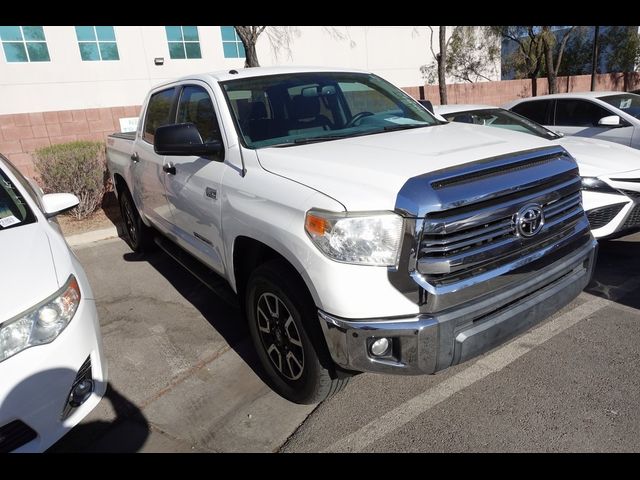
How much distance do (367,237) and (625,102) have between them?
7335mm

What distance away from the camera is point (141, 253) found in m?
5.81

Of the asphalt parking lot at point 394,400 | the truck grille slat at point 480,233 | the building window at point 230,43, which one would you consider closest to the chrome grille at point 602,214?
the asphalt parking lot at point 394,400

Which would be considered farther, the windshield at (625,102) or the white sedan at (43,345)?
the windshield at (625,102)

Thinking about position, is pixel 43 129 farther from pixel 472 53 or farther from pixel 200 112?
pixel 472 53

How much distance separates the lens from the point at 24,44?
1402 cm

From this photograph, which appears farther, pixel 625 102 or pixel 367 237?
pixel 625 102

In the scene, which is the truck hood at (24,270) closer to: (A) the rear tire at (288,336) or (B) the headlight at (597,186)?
(A) the rear tire at (288,336)

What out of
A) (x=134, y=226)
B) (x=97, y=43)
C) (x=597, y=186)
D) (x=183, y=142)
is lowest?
(x=134, y=226)

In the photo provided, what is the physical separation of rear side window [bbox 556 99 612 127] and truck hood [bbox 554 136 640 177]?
7.93ft

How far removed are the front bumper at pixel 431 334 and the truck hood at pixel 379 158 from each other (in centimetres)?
54

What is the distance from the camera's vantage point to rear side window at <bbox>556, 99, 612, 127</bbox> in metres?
7.13

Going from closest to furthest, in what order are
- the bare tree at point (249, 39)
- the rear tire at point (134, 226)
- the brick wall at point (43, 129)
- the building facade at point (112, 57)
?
the rear tire at point (134, 226), the brick wall at point (43, 129), the bare tree at point (249, 39), the building facade at point (112, 57)

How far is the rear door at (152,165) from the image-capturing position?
418 cm

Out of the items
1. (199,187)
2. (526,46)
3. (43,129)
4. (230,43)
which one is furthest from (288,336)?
(526,46)
